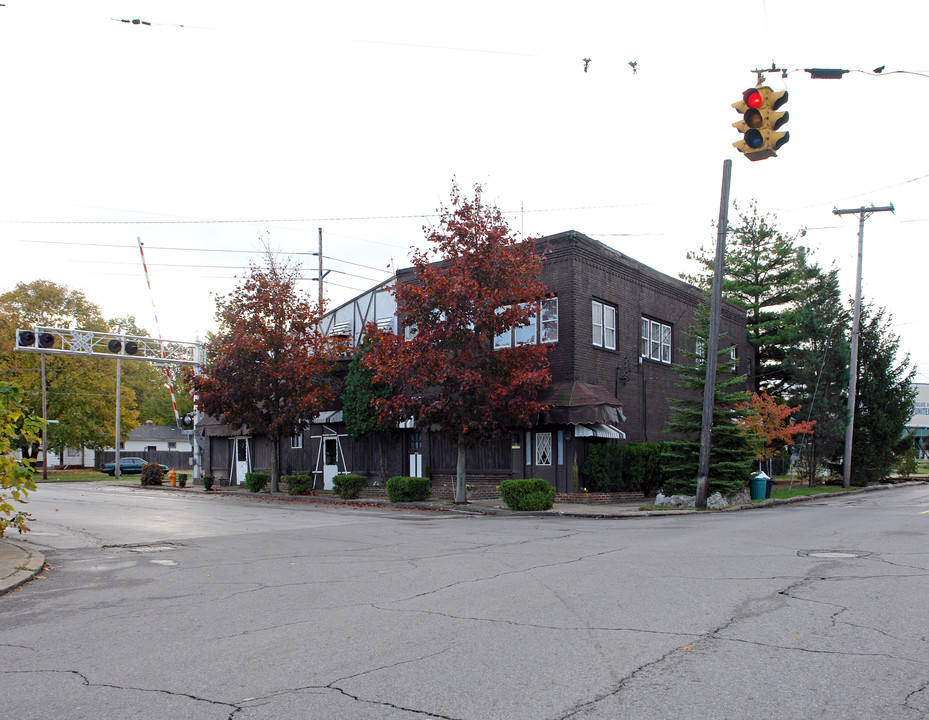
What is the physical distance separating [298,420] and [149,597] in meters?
22.6

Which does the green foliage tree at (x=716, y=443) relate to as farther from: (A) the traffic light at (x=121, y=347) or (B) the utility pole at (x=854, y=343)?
(A) the traffic light at (x=121, y=347)

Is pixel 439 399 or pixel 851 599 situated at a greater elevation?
pixel 439 399

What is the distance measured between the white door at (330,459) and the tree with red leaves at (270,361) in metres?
1.88

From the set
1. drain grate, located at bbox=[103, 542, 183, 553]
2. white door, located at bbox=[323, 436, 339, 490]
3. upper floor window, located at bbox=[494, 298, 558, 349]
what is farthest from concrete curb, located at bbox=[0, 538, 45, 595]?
white door, located at bbox=[323, 436, 339, 490]

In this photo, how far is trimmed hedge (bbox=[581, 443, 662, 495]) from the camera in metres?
24.6

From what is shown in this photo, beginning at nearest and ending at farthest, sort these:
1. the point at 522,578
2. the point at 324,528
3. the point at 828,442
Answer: the point at 522,578, the point at 324,528, the point at 828,442

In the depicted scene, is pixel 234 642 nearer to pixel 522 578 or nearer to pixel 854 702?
pixel 522 578

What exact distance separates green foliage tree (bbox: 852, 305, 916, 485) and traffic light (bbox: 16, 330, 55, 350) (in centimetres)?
3347

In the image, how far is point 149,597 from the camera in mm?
9320

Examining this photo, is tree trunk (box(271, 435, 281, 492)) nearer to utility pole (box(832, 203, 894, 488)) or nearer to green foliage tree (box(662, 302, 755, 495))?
green foliage tree (box(662, 302, 755, 495))

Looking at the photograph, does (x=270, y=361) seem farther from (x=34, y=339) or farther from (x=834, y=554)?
(x=834, y=554)

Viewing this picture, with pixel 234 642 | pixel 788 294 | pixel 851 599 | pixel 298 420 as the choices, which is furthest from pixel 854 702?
pixel 788 294

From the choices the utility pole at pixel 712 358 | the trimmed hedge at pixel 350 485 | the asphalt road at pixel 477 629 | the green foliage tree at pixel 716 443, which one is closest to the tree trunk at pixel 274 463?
the trimmed hedge at pixel 350 485

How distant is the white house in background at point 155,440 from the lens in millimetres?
77312
